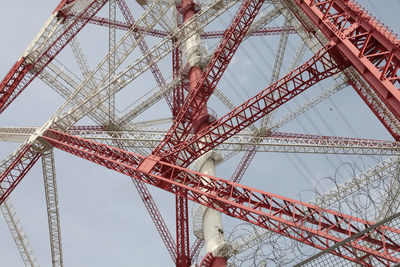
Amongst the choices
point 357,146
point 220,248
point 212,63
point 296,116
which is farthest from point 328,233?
point 296,116

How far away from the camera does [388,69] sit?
14664 millimetres

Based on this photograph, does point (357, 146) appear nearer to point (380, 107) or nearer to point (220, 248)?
point (380, 107)

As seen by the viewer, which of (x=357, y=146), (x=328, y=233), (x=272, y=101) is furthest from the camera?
(x=357, y=146)

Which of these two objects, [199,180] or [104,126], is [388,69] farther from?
[104,126]

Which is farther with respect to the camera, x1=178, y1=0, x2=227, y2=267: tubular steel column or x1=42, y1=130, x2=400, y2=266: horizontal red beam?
x1=178, y1=0, x2=227, y2=267: tubular steel column

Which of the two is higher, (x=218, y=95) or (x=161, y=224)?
(x=218, y=95)

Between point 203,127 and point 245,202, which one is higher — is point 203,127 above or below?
above

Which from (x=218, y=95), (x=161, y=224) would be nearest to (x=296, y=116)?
(x=218, y=95)

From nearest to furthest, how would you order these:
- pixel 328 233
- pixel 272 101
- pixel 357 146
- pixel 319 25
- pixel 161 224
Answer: pixel 328 233
pixel 319 25
pixel 272 101
pixel 357 146
pixel 161 224

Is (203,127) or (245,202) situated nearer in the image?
(245,202)

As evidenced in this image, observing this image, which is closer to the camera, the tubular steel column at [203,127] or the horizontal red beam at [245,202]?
the horizontal red beam at [245,202]

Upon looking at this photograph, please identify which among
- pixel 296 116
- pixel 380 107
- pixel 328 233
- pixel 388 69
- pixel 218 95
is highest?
pixel 218 95

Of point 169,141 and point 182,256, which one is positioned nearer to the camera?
point 169,141

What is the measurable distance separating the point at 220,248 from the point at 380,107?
1106 cm
